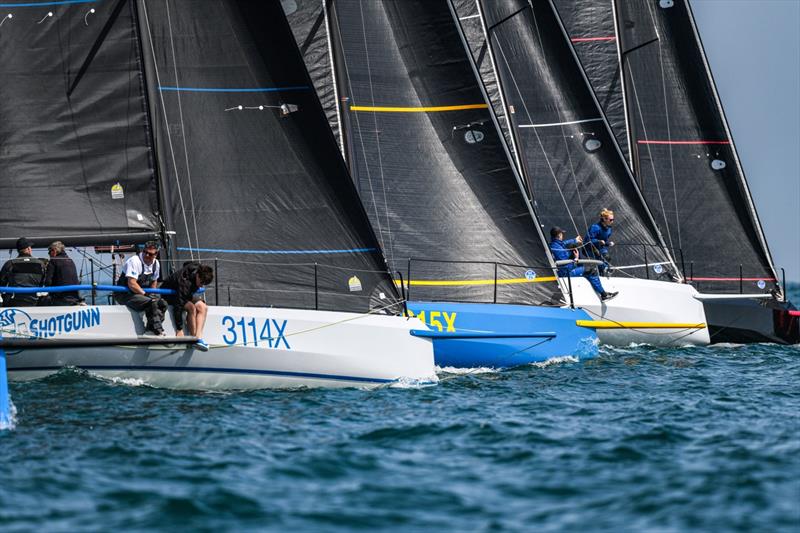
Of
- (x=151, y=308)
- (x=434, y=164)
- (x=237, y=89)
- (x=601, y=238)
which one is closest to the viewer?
(x=151, y=308)

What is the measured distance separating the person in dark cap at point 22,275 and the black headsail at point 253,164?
1699mm

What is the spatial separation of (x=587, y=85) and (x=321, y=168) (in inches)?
333

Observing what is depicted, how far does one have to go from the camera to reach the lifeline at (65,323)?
540 inches

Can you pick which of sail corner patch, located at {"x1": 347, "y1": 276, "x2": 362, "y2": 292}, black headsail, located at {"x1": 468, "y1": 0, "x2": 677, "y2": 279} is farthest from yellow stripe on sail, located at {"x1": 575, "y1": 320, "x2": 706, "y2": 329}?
sail corner patch, located at {"x1": 347, "y1": 276, "x2": 362, "y2": 292}

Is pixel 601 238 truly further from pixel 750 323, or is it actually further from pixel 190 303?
pixel 190 303

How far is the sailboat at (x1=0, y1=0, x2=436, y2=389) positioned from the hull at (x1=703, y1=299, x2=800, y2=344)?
880 cm

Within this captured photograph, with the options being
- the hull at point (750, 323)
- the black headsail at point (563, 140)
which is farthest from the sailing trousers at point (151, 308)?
the hull at point (750, 323)

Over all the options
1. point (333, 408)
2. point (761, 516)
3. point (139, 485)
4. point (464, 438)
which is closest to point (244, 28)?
point (333, 408)

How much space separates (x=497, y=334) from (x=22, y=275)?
253 inches

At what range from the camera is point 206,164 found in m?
15.0

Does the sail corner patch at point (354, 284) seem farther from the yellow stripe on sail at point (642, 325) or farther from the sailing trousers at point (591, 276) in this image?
the sailing trousers at point (591, 276)

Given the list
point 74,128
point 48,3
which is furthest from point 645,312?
point 48,3

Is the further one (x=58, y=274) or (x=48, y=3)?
(x=48, y=3)

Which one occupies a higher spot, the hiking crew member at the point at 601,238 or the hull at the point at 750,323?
the hiking crew member at the point at 601,238
